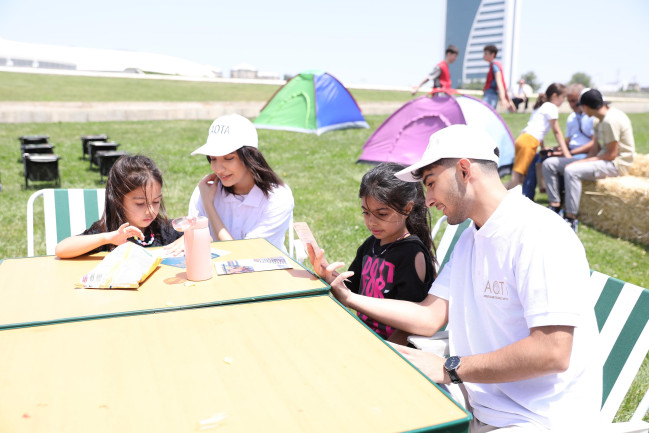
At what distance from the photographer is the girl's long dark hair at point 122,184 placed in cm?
269

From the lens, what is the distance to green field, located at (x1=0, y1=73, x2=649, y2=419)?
5061 millimetres

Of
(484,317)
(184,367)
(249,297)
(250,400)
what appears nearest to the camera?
(250,400)

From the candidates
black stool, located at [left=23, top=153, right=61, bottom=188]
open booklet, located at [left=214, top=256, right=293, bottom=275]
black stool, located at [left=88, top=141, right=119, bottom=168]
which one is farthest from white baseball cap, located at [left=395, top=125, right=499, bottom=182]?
black stool, located at [left=88, top=141, right=119, bottom=168]

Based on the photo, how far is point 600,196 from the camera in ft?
19.7

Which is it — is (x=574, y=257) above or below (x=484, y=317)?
above

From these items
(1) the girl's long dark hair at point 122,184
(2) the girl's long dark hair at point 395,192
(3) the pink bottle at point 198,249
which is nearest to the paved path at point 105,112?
(1) the girl's long dark hair at point 122,184

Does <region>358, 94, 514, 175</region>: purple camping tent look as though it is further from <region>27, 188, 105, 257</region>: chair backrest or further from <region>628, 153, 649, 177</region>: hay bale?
<region>27, 188, 105, 257</region>: chair backrest

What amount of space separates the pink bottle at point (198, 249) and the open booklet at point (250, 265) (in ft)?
0.35

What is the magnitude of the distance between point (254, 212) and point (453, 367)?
1756 mm

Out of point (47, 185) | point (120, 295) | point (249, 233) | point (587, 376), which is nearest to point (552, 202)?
point (249, 233)

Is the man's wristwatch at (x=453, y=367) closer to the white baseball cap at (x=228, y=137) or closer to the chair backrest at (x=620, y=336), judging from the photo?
the chair backrest at (x=620, y=336)

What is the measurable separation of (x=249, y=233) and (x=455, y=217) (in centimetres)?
161

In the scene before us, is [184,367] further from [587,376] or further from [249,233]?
[249,233]

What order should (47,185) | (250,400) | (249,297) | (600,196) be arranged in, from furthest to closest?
(47,185) < (600,196) < (249,297) < (250,400)
